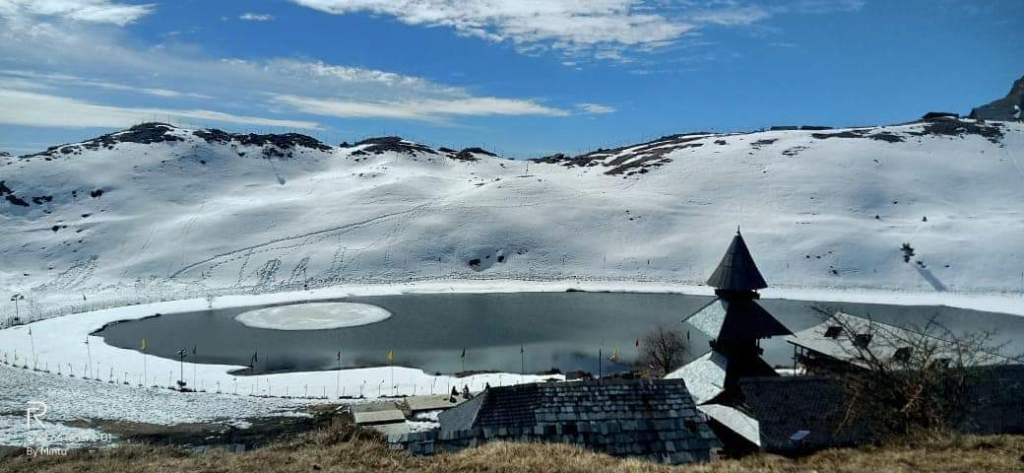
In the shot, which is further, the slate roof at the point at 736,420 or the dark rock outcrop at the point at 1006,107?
the dark rock outcrop at the point at 1006,107

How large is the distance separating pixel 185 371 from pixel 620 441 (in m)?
35.0

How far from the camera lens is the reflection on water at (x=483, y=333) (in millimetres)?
45062

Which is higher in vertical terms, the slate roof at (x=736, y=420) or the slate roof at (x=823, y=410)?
the slate roof at (x=823, y=410)

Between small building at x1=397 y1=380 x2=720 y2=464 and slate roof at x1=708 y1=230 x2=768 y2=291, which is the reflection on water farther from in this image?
small building at x1=397 y1=380 x2=720 y2=464

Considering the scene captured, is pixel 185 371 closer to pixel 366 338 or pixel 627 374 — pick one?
pixel 366 338

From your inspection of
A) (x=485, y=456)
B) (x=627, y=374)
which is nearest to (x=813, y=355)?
(x=627, y=374)

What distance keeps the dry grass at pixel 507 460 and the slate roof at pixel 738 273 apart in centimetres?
1313

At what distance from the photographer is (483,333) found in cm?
5309

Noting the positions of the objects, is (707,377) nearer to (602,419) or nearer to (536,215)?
(602,419)

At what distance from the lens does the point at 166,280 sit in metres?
78.9

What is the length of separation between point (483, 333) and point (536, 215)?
46430 mm

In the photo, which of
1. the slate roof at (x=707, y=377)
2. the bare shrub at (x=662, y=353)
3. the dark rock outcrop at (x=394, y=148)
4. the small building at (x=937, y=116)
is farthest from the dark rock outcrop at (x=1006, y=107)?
the slate roof at (x=707, y=377)

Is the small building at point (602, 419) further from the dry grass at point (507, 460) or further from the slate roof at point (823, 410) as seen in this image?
the slate roof at point (823, 410)

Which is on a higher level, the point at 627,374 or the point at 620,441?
the point at 620,441
